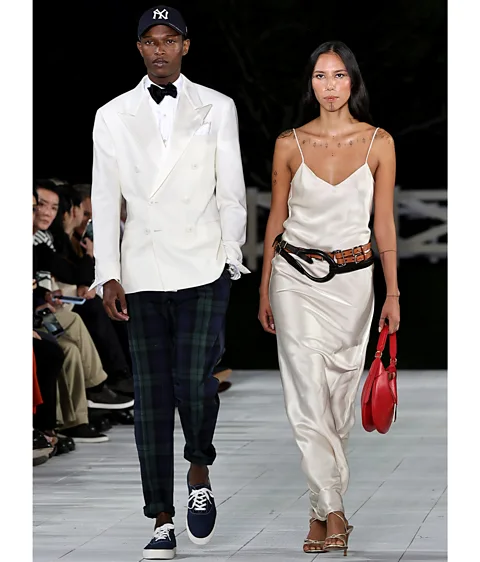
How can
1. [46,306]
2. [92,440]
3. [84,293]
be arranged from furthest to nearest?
1. [84,293]
2. [92,440]
3. [46,306]

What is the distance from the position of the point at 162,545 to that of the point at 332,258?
37.4 inches

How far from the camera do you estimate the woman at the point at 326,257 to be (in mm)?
4043

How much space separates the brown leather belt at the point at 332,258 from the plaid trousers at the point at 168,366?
0.20 meters

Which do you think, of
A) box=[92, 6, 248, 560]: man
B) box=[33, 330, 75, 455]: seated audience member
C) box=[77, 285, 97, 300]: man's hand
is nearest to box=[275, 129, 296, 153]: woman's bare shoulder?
box=[92, 6, 248, 560]: man

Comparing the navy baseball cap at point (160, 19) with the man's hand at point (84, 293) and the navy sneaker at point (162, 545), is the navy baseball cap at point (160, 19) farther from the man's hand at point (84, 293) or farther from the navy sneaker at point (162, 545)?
the man's hand at point (84, 293)

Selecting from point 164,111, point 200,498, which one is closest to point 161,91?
point 164,111

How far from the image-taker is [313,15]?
1064 cm

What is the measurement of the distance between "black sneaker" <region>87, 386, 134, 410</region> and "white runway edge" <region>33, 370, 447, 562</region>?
0.45 ft

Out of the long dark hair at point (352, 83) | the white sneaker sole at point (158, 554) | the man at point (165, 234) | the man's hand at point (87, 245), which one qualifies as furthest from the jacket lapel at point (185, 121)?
the man's hand at point (87, 245)

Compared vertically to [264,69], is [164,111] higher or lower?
lower

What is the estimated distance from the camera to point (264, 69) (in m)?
10.8

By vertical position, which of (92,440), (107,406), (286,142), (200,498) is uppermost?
(286,142)

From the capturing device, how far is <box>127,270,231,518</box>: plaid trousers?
4027mm

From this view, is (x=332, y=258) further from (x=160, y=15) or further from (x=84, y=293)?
(x=84, y=293)
